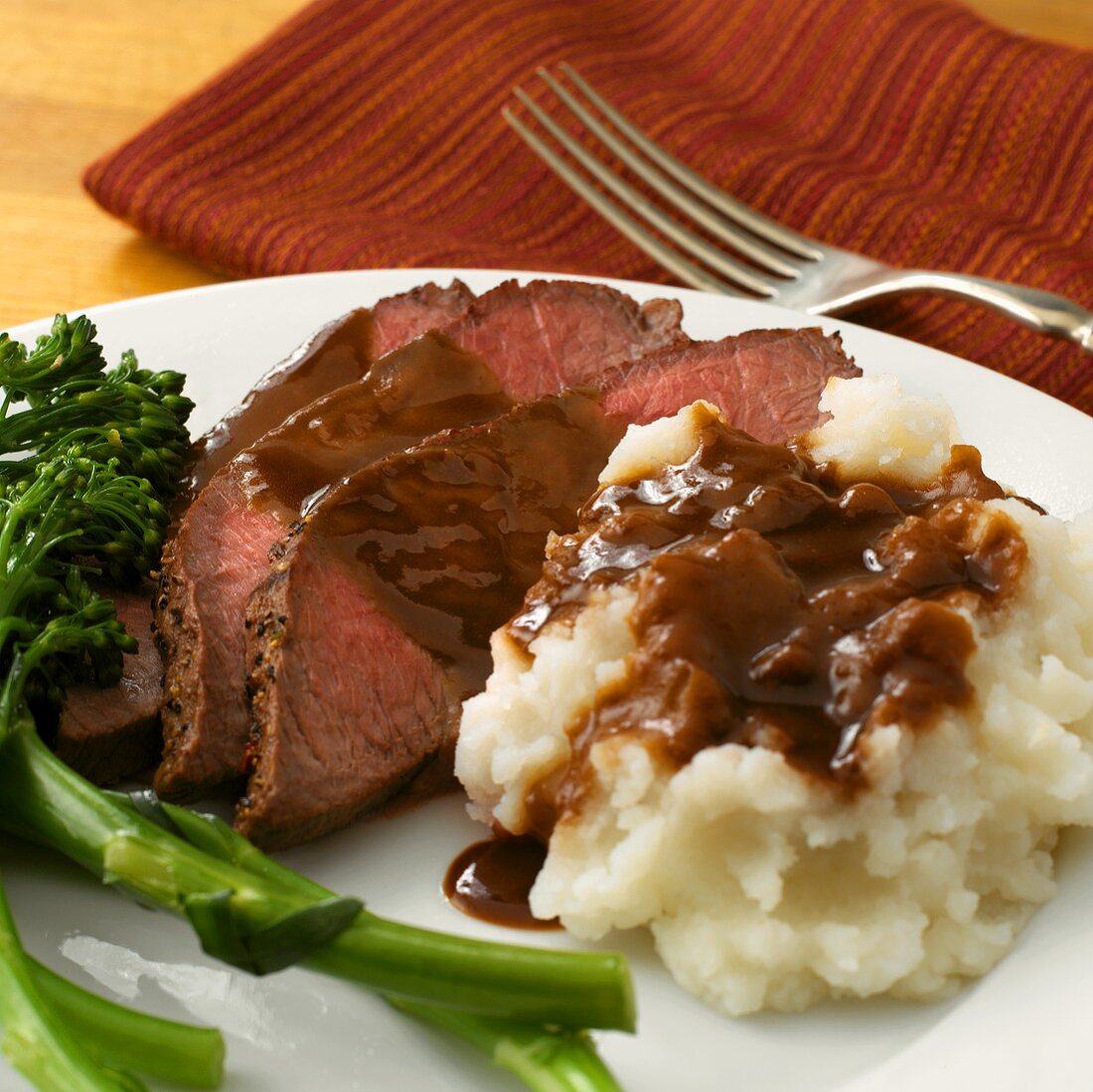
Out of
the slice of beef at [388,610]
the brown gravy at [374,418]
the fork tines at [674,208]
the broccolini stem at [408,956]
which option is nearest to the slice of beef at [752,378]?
the brown gravy at [374,418]

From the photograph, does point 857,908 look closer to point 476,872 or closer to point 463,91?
point 476,872

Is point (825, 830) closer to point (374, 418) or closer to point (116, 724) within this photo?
point (116, 724)

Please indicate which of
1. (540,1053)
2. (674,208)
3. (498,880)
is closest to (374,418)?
(498,880)

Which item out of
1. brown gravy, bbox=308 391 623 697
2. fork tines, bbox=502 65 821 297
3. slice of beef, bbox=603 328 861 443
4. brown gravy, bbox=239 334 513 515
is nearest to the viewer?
brown gravy, bbox=308 391 623 697

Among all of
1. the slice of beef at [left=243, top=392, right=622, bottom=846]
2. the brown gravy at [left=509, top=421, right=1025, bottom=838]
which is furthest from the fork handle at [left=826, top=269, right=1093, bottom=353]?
the slice of beef at [left=243, top=392, right=622, bottom=846]

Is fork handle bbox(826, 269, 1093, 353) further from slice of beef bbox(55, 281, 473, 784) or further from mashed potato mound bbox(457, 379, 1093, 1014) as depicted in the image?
mashed potato mound bbox(457, 379, 1093, 1014)

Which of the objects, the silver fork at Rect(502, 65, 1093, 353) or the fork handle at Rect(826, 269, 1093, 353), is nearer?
the fork handle at Rect(826, 269, 1093, 353)

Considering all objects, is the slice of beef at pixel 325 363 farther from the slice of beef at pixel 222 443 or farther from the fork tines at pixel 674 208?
the fork tines at pixel 674 208
